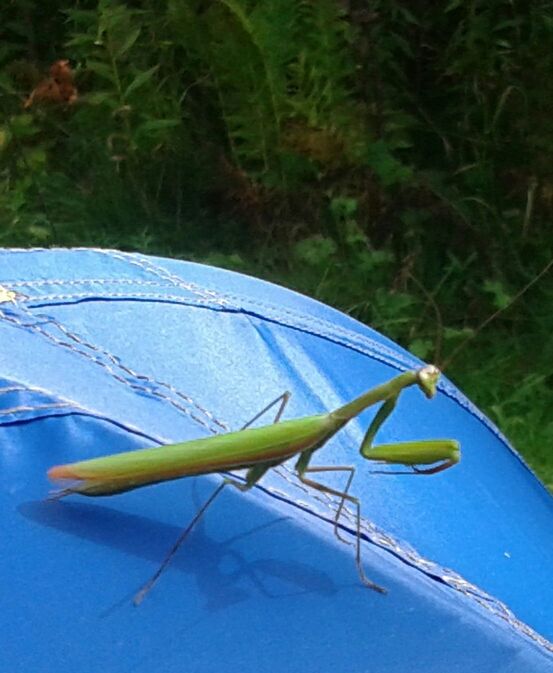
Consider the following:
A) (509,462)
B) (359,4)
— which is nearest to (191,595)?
(509,462)

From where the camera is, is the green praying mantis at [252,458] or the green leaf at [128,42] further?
the green leaf at [128,42]

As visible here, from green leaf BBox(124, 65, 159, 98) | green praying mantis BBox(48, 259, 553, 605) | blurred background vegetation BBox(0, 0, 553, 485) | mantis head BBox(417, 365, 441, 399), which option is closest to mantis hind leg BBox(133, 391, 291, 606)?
green praying mantis BBox(48, 259, 553, 605)

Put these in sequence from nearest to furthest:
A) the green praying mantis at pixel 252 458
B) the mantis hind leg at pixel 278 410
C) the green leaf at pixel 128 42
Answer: the green praying mantis at pixel 252 458
the mantis hind leg at pixel 278 410
the green leaf at pixel 128 42

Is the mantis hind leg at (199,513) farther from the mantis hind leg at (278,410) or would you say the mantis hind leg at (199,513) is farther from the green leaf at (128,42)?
the green leaf at (128,42)

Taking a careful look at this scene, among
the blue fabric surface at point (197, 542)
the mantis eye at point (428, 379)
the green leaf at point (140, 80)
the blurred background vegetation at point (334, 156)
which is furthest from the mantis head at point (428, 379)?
the green leaf at point (140, 80)

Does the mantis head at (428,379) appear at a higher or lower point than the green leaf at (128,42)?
lower

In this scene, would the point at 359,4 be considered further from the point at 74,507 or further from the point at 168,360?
the point at 74,507

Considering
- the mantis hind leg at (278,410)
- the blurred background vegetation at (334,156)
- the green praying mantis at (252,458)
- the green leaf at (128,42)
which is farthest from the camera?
the green leaf at (128,42)

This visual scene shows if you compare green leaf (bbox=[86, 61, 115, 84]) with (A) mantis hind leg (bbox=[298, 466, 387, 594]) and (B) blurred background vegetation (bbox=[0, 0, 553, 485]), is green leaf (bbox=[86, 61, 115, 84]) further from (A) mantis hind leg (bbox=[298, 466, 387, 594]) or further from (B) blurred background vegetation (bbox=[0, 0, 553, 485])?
(A) mantis hind leg (bbox=[298, 466, 387, 594])
